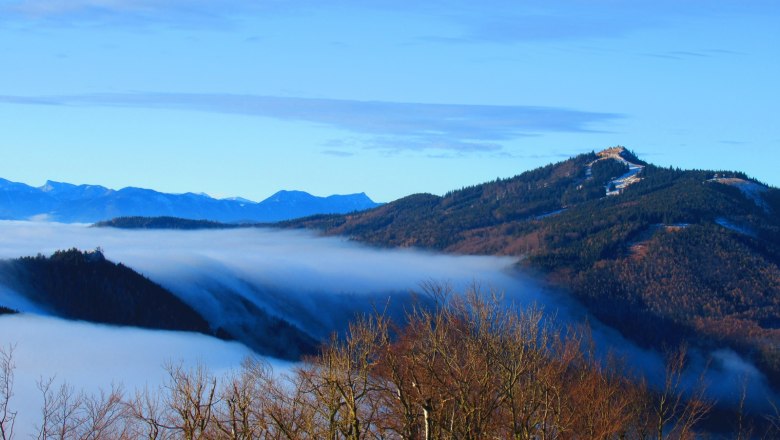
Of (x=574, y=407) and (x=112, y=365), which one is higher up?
(x=574, y=407)

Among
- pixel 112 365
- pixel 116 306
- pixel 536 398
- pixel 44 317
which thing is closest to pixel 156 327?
pixel 116 306

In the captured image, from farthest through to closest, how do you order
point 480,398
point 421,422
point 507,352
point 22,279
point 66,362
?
1. point 22,279
2. point 66,362
3. point 507,352
4. point 421,422
5. point 480,398

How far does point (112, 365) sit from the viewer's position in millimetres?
131250

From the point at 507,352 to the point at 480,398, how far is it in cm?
944

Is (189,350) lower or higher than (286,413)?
lower

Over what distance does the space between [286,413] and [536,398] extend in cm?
999

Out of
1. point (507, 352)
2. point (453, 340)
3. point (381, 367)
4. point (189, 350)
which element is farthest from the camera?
point (189, 350)

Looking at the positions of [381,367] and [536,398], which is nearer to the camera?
[536,398]

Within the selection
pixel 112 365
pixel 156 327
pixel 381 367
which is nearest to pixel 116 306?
pixel 156 327

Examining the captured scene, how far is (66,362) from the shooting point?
129m

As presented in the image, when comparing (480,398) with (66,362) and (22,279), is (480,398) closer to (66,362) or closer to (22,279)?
(66,362)

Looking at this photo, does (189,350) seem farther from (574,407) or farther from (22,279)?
(574,407)

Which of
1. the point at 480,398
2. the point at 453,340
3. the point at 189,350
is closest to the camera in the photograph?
the point at 480,398

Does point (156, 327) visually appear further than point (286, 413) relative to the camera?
Yes
